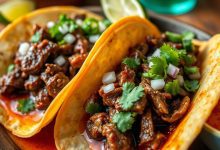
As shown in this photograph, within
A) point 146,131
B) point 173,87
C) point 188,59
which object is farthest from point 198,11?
point 146,131

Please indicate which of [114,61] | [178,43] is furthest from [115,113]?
[178,43]

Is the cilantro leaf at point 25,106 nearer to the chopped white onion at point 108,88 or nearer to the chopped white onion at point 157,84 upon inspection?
the chopped white onion at point 108,88

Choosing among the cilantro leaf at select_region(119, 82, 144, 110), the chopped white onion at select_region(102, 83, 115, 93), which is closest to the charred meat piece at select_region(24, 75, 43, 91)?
→ the chopped white onion at select_region(102, 83, 115, 93)

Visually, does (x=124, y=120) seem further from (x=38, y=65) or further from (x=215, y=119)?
(x=38, y=65)

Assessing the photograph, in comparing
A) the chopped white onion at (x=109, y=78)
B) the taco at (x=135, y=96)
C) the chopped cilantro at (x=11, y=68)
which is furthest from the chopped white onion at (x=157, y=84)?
the chopped cilantro at (x=11, y=68)

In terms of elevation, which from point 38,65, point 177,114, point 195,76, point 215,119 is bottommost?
point 215,119

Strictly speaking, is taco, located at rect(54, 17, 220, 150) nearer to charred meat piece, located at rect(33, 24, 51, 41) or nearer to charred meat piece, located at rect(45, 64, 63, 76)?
charred meat piece, located at rect(45, 64, 63, 76)
